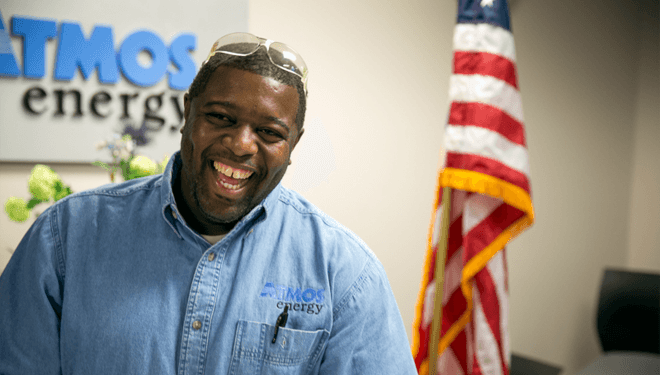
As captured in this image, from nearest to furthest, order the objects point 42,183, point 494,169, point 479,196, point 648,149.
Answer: point 42,183 → point 494,169 → point 479,196 → point 648,149

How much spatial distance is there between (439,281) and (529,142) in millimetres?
1481

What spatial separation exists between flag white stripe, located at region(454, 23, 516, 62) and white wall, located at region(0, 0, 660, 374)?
482 mm

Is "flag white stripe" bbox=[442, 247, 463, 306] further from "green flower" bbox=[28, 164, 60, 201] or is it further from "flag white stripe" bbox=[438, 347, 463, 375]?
"green flower" bbox=[28, 164, 60, 201]

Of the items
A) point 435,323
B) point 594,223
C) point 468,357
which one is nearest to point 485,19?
point 435,323

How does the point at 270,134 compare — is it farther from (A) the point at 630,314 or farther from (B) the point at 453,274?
(A) the point at 630,314

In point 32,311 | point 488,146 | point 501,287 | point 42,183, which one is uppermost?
point 488,146

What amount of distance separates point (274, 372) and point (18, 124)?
126 cm

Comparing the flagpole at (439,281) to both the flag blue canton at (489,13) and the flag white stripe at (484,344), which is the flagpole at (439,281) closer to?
the flag white stripe at (484,344)

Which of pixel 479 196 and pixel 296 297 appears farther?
pixel 479 196

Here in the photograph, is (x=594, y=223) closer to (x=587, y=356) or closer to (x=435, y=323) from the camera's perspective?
(x=587, y=356)

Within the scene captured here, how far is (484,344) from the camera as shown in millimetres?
1902

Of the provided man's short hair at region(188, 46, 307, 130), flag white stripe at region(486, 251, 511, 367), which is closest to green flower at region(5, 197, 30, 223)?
man's short hair at region(188, 46, 307, 130)

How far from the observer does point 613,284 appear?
2787 millimetres

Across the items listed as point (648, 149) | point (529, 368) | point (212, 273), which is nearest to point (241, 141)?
point (212, 273)
